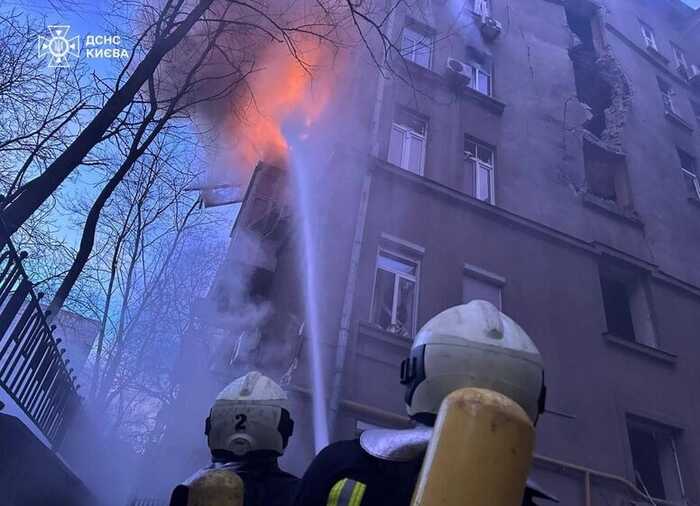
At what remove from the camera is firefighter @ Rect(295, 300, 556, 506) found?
1.69 meters

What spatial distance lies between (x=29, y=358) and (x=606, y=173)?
38.4 ft

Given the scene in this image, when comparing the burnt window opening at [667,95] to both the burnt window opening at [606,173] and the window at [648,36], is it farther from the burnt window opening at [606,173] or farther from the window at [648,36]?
the burnt window opening at [606,173]

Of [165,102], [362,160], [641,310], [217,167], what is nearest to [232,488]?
[165,102]

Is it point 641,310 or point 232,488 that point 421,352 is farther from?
point 641,310

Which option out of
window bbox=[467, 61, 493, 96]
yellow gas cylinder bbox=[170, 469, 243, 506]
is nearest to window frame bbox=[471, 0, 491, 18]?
window bbox=[467, 61, 493, 96]

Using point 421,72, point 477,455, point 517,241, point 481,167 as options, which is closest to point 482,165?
point 481,167

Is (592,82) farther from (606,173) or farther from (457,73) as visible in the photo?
(457,73)

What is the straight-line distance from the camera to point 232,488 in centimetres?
223

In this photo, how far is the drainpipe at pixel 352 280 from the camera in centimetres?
640

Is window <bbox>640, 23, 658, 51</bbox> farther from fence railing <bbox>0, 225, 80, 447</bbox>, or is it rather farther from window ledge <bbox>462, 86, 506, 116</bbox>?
fence railing <bbox>0, 225, 80, 447</bbox>

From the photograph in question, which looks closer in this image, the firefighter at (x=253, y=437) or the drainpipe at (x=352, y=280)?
the firefighter at (x=253, y=437)

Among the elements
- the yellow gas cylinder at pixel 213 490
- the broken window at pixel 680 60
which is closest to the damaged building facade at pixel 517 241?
the broken window at pixel 680 60

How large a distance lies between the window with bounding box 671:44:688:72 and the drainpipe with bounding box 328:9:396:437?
11.6m

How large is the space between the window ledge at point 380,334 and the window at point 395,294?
165mm
